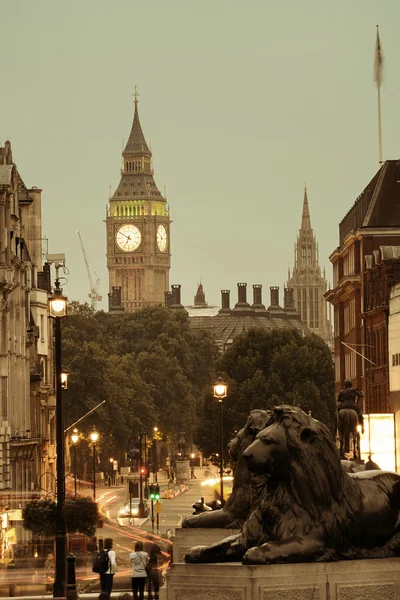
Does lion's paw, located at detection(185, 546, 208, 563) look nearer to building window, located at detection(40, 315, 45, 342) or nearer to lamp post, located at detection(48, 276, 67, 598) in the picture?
lamp post, located at detection(48, 276, 67, 598)

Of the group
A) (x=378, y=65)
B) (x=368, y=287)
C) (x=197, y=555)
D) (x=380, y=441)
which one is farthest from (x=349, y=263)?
(x=197, y=555)

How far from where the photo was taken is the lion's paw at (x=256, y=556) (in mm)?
16688

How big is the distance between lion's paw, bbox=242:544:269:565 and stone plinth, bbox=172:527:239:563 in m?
5.72

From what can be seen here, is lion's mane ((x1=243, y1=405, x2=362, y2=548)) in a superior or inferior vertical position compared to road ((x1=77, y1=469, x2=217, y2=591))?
superior

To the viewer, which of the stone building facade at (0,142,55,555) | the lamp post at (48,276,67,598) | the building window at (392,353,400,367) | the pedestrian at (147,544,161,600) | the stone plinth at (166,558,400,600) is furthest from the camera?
the building window at (392,353,400,367)

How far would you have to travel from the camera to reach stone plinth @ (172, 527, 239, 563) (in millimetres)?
22953

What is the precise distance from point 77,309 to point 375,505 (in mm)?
182220

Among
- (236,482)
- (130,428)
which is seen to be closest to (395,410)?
(130,428)

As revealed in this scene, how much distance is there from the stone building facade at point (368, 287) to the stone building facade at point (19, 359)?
28.9 m

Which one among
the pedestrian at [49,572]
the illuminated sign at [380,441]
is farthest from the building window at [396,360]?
the pedestrian at [49,572]

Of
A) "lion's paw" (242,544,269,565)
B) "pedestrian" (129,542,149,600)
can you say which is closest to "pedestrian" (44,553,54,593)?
"pedestrian" (129,542,149,600)

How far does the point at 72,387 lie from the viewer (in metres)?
153

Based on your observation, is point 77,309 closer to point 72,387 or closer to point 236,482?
Answer: point 72,387

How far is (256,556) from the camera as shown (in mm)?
16734
